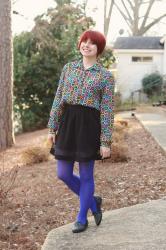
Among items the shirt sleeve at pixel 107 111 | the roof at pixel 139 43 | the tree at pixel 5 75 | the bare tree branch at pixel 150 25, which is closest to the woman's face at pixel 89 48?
the shirt sleeve at pixel 107 111

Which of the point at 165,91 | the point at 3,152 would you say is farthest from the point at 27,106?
the point at 3,152

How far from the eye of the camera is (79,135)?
449 centimetres

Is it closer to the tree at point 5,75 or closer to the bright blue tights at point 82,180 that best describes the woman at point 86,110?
the bright blue tights at point 82,180

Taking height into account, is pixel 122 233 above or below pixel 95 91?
below

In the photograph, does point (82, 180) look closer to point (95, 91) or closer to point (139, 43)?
point (95, 91)

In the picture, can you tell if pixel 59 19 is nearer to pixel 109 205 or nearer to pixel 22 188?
pixel 22 188

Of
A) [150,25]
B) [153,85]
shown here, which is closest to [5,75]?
[153,85]

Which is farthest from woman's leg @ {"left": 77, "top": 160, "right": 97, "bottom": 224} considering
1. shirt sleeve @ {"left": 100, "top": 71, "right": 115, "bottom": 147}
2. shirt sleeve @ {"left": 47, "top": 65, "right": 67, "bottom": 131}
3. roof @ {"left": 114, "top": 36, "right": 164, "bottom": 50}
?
roof @ {"left": 114, "top": 36, "right": 164, "bottom": 50}

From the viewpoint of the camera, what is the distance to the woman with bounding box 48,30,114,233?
177 inches

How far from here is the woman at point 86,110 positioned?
4484mm

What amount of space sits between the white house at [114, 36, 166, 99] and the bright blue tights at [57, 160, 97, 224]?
915 inches

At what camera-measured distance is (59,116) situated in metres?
4.67

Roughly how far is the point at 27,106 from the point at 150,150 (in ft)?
38.8

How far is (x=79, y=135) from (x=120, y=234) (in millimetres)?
973
